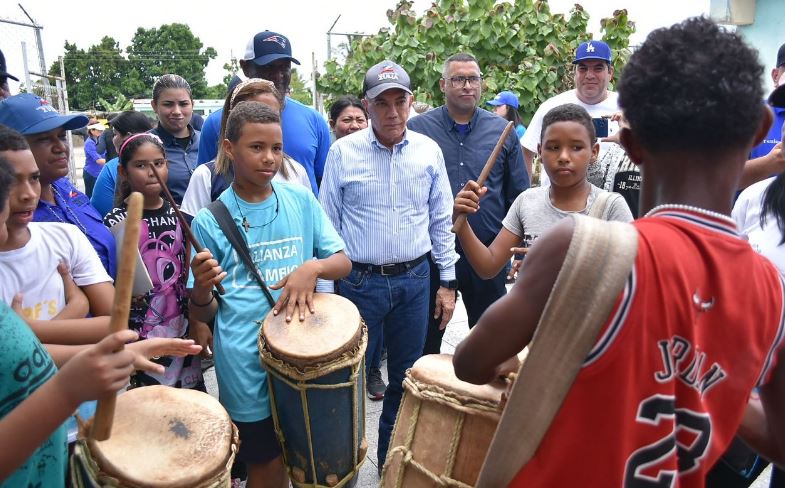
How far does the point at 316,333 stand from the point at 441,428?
2.39 feet

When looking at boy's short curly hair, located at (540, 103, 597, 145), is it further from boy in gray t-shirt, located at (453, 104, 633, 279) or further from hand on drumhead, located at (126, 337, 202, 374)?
hand on drumhead, located at (126, 337, 202, 374)

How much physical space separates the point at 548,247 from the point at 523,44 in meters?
8.60

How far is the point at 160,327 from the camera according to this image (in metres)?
3.14

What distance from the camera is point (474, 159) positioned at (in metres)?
4.27

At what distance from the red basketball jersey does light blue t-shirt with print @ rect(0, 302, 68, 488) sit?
45.4 inches

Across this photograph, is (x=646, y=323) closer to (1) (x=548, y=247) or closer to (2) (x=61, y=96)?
(1) (x=548, y=247)

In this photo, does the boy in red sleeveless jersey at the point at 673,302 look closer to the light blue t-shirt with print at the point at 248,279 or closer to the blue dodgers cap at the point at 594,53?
the light blue t-shirt with print at the point at 248,279

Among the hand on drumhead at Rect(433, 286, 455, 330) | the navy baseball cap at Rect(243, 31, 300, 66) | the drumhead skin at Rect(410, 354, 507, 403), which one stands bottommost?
the hand on drumhead at Rect(433, 286, 455, 330)

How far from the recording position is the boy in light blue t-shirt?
254 cm

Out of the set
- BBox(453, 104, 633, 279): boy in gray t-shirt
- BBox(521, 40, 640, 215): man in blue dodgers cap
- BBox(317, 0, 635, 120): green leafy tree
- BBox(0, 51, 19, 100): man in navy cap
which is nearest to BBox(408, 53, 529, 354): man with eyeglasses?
BBox(521, 40, 640, 215): man in blue dodgers cap

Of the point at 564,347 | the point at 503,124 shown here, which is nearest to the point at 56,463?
the point at 564,347

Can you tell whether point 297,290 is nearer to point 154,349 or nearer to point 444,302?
point 154,349

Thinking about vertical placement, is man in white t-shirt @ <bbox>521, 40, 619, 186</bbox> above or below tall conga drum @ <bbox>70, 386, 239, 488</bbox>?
above

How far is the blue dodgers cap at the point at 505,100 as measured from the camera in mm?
8320
